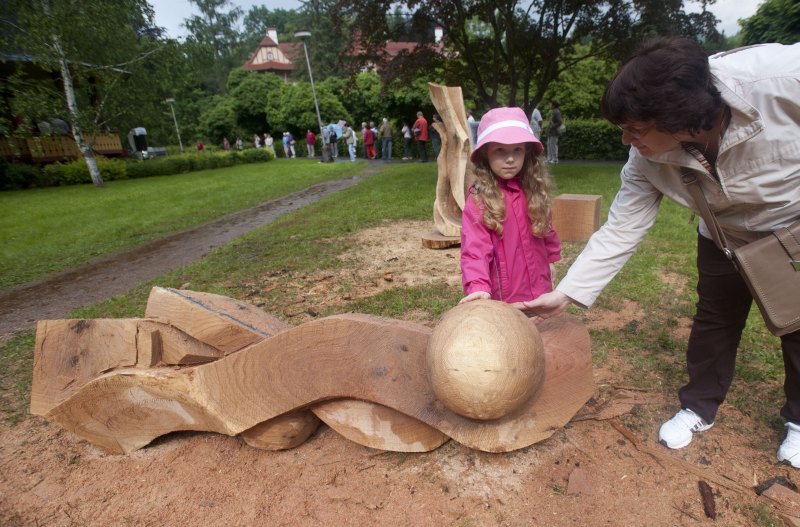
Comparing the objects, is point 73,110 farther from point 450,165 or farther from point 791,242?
point 791,242

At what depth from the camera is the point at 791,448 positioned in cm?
198

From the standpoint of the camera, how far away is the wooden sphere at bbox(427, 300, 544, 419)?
148 centimetres

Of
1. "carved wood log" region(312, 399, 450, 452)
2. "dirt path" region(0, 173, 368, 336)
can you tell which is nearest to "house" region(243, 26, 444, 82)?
"dirt path" region(0, 173, 368, 336)

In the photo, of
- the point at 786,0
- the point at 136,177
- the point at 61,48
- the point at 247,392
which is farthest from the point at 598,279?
the point at 136,177

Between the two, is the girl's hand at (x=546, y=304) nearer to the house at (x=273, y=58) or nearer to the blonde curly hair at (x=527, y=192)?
the blonde curly hair at (x=527, y=192)

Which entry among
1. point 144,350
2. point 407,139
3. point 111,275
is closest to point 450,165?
point 111,275

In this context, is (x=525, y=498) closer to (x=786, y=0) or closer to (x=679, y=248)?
(x=679, y=248)

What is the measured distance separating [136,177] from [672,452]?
20.1 meters

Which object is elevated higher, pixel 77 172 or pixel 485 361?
pixel 485 361

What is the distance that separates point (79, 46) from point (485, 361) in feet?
54.7

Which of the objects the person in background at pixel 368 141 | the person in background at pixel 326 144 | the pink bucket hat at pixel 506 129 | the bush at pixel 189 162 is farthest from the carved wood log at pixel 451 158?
the bush at pixel 189 162

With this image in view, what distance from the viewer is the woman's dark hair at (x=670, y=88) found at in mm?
1318

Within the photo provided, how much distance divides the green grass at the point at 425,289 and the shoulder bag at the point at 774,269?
0.95 meters

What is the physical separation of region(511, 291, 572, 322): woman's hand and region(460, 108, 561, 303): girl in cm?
18
